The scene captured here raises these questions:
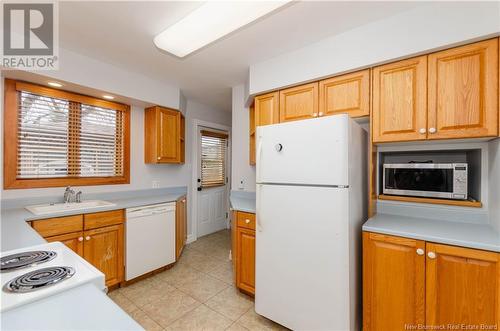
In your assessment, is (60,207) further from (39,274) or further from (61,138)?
(39,274)

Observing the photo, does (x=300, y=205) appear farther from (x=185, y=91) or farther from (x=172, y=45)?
(x=185, y=91)

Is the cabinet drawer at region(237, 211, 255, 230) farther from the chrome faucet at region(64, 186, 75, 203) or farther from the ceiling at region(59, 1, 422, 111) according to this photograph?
the chrome faucet at region(64, 186, 75, 203)

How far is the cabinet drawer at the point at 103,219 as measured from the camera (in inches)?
83.9

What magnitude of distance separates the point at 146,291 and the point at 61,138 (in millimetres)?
1848

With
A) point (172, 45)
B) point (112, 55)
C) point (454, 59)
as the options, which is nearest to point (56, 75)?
point (112, 55)

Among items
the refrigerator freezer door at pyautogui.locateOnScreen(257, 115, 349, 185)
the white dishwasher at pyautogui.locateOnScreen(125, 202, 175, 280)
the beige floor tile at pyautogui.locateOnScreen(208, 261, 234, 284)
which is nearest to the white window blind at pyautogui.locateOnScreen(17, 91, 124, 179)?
the white dishwasher at pyautogui.locateOnScreen(125, 202, 175, 280)

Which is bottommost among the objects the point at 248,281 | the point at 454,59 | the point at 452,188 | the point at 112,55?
the point at 248,281

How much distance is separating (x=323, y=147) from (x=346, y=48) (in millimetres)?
939

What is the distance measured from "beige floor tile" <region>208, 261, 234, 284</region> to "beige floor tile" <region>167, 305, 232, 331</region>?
→ 0.56 meters

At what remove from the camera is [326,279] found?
154cm

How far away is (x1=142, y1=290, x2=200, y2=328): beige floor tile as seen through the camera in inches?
76.7

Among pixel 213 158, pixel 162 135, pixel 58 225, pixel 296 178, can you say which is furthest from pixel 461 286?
pixel 213 158

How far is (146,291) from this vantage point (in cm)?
235

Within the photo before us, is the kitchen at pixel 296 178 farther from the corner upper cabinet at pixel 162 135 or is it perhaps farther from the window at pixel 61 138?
the corner upper cabinet at pixel 162 135
